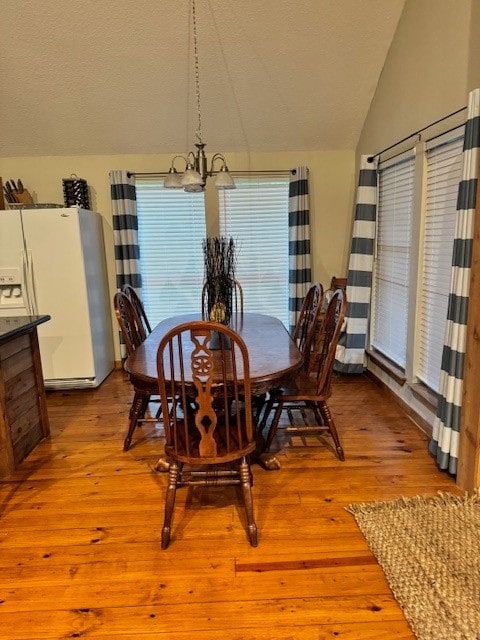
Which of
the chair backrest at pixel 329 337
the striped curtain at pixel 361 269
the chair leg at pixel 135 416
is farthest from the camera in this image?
the striped curtain at pixel 361 269

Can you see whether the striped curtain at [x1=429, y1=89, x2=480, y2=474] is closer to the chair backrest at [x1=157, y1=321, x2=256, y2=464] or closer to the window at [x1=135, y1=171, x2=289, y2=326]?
the chair backrest at [x1=157, y1=321, x2=256, y2=464]

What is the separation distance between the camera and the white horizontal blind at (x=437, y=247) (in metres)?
2.43

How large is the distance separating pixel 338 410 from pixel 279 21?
9.59 ft

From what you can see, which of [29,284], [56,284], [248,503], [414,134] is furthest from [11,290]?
[414,134]

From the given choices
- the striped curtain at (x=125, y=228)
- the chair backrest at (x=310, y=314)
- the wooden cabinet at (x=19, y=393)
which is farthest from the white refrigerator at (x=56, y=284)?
the chair backrest at (x=310, y=314)

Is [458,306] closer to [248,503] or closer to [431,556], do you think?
[431,556]

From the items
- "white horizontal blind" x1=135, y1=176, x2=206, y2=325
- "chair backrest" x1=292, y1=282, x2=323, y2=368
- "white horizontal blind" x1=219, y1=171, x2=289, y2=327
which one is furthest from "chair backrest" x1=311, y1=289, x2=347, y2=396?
"white horizontal blind" x1=135, y1=176, x2=206, y2=325

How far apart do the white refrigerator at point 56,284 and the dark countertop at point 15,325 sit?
86 cm

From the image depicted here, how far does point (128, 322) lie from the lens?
99.9 inches

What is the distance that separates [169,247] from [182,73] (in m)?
1.58

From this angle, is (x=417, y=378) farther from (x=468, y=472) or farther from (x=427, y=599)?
(x=427, y=599)

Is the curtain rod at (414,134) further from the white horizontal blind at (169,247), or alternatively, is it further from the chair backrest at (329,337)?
the white horizontal blind at (169,247)

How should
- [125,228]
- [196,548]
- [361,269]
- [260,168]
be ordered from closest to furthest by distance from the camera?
[196,548], [361,269], [125,228], [260,168]

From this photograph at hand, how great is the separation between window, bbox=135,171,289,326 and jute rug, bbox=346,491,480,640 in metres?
2.61
